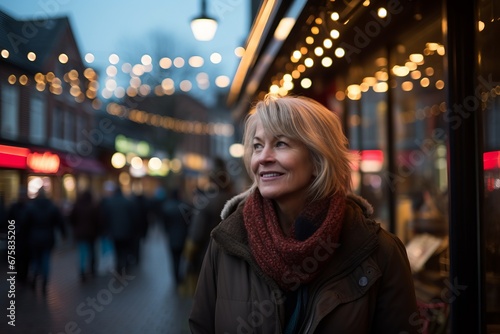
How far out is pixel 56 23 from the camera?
573 cm

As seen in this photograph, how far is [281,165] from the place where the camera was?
2.20 meters

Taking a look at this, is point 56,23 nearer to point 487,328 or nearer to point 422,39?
point 422,39

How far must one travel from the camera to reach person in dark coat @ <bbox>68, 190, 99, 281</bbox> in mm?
10742

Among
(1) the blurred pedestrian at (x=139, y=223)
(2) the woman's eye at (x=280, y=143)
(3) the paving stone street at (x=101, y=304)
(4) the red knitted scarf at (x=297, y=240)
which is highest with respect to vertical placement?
(2) the woman's eye at (x=280, y=143)

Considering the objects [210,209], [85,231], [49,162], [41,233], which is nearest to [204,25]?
[210,209]

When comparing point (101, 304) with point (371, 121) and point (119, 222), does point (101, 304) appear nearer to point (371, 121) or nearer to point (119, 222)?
point (119, 222)

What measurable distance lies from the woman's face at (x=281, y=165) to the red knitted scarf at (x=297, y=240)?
0.31 ft

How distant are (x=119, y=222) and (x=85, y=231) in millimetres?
653

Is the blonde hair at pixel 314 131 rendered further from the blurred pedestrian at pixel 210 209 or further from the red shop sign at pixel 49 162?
the red shop sign at pixel 49 162

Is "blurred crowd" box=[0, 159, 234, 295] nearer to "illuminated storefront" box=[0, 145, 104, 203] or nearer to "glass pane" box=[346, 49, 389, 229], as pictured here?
"illuminated storefront" box=[0, 145, 104, 203]

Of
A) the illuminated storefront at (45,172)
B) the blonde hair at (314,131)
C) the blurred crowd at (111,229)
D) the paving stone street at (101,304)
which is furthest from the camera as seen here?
the blurred crowd at (111,229)

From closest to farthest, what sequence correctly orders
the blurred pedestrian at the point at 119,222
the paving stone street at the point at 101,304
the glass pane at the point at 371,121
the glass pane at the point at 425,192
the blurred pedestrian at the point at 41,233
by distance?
1. the glass pane at the point at 425,192
2. the paving stone street at the point at 101,304
3. the glass pane at the point at 371,121
4. the blurred pedestrian at the point at 41,233
5. the blurred pedestrian at the point at 119,222

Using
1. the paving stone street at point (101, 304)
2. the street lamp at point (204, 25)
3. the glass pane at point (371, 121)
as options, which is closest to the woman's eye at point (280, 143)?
the paving stone street at point (101, 304)

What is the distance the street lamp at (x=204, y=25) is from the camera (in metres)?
7.85
